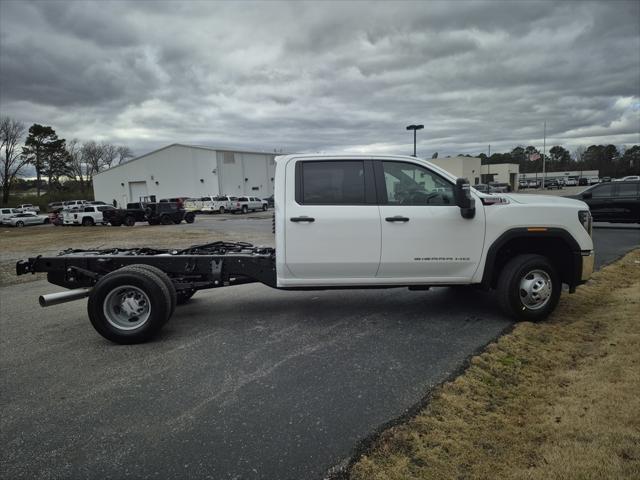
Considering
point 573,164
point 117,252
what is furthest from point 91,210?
point 573,164

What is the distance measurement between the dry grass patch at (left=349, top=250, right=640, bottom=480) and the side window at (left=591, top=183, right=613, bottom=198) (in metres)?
13.1

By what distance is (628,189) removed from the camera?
15.5 meters

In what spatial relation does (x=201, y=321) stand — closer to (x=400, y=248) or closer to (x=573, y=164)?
(x=400, y=248)

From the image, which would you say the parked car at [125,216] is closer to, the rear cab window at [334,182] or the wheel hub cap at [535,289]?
the rear cab window at [334,182]

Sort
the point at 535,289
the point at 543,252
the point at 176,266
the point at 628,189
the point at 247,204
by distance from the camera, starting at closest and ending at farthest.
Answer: the point at 535,289
the point at 176,266
the point at 543,252
the point at 628,189
the point at 247,204

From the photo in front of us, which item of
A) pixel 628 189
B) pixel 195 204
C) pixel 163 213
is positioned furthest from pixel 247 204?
pixel 628 189

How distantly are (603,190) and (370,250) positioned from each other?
48.0 feet

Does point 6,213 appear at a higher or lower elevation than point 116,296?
higher

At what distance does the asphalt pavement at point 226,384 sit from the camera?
2.85m

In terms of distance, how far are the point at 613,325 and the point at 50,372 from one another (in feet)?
19.5

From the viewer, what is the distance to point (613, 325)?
4984 mm

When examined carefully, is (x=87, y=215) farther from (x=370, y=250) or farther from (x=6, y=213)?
(x=370, y=250)

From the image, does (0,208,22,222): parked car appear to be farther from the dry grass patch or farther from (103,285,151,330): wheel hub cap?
the dry grass patch

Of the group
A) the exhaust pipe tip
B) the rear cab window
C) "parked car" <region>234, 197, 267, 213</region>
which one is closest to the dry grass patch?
the rear cab window
